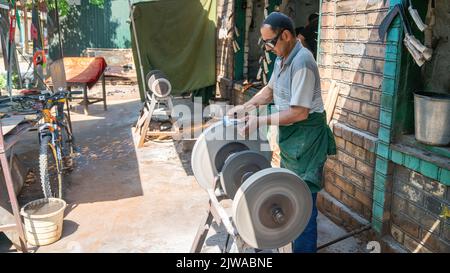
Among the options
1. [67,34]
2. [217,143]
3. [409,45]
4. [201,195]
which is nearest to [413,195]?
[409,45]

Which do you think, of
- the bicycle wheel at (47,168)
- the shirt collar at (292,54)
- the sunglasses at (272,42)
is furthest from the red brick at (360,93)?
the bicycle wheel at (47,168)

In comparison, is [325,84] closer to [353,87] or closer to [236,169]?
[353,87]

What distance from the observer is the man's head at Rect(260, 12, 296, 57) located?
2689mm

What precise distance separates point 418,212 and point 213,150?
165 centimetres

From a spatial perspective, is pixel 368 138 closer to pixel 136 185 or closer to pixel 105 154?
pixel 136 185

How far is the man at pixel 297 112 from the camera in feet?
8.61

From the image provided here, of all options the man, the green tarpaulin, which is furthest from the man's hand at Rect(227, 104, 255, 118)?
the green tarpaulin

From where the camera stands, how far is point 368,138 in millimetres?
3492

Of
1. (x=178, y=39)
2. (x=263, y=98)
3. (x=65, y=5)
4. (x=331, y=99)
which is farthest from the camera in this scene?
(x=65, y=5)

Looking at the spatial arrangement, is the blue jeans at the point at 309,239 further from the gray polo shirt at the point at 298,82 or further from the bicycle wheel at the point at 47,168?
the bicycle wheel at the point at 47,168

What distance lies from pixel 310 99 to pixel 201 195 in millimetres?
2580

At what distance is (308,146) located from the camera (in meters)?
2.81

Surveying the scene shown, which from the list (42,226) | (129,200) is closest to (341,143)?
(129,200)

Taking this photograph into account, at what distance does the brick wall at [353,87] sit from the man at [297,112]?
80cm
